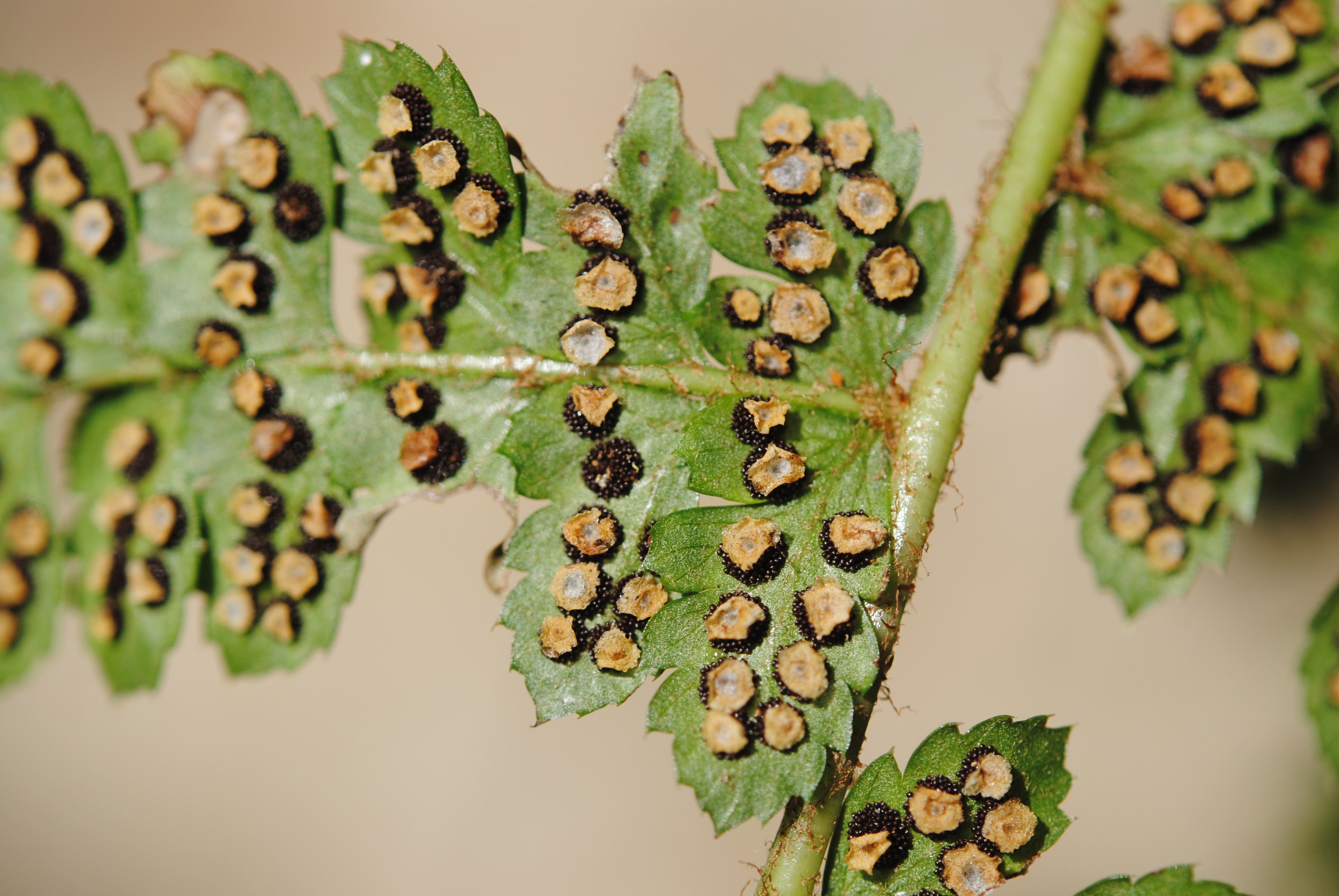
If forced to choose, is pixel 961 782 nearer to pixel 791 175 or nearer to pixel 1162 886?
pixel 1162 886

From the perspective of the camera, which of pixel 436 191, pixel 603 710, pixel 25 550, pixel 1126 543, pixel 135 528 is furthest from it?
pixel 603 710

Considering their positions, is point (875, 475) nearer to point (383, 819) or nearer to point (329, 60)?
point (383, 819)

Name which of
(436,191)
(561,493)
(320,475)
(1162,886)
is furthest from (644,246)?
(1162,886)

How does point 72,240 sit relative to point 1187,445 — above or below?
above

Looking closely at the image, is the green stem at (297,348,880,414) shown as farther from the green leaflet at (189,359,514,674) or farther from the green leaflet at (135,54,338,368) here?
the green leaflet at (135,54,338,368)

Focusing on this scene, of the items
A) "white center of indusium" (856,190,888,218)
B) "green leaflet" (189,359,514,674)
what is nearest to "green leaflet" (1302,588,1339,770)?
"white center of indusium" (856,190,888,218)

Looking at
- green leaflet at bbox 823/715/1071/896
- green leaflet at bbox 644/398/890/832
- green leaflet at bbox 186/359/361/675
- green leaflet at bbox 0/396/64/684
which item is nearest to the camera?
green leaflet at bbox 644/398/890/832

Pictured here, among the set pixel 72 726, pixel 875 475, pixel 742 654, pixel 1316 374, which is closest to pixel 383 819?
pixel 72 726
